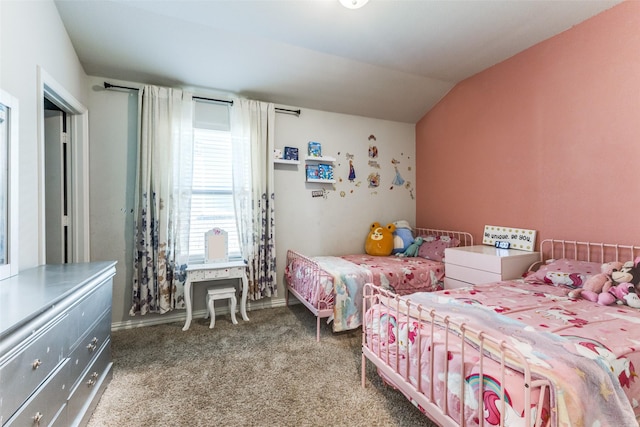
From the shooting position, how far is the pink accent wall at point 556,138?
2.26 metres

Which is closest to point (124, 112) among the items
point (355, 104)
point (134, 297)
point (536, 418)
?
point (134, 297)

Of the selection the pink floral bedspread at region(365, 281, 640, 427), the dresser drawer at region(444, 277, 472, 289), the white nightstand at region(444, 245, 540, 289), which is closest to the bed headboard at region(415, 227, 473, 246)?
the white nightstand at region(444, 245, 540, 289)

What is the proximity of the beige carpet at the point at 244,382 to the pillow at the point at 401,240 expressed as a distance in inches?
55.9

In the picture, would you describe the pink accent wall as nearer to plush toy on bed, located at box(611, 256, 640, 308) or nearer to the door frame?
plush toy on bed, located at box(611, 256, 640, 308)

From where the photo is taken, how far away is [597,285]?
78.3 inches

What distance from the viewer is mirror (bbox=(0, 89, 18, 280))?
5.21 feet

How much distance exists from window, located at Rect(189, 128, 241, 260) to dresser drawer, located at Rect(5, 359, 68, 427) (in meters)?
1.90

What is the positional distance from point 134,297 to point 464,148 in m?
4.11

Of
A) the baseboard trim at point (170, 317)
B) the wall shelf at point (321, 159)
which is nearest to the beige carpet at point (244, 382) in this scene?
the baseboard trim at point (170, 317)

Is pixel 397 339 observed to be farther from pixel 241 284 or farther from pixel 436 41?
pixel 436 41

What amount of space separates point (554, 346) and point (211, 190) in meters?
3.15

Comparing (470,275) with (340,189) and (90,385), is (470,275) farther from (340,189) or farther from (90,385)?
(90,385)

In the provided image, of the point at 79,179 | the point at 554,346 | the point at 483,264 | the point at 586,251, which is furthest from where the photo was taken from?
the point at 483,264

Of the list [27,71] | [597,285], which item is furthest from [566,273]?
[27,71]
